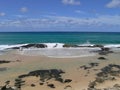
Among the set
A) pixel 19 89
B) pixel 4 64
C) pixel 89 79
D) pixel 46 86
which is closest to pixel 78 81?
pixel 89 79

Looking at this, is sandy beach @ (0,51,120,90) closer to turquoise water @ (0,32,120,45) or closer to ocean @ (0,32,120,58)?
ocean @ (0,32,120,58)

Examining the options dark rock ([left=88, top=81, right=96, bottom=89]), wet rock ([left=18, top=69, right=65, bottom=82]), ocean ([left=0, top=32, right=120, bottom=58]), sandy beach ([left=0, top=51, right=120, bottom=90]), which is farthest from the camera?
ocean ([left=0, top=32, right=120, bottom=58])

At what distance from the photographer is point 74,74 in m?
21.1

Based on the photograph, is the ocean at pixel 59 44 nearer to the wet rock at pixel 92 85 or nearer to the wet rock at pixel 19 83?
the wet rock at pixel 19 83

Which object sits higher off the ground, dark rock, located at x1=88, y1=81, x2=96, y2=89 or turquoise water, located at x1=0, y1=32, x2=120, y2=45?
dark rock, located at x1=88, y1=81, x2=96, y2=89

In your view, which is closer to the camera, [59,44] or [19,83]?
[19,83]

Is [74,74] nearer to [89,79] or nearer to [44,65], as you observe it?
[89,79]

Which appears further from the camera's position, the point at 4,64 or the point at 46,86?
the point at 4,64

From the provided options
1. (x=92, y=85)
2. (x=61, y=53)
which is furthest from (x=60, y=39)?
(x=92, y=85)

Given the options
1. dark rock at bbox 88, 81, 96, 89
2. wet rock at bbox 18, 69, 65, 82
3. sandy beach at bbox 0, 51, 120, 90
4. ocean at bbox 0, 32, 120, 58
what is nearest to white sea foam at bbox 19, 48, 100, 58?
ocean at bbox 0, 32, 120, 58

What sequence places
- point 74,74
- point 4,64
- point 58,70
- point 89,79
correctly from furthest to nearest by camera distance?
point 4,64 < point 58,70 < point 74,74 < point 89,79

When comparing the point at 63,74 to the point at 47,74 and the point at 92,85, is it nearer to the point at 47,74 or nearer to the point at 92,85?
the point at 47,74

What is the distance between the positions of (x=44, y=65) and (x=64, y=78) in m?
5.48

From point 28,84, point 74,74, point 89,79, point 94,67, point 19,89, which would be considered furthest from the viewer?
point 94,67
